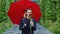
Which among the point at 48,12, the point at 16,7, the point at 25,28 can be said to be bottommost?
the point at 48,12

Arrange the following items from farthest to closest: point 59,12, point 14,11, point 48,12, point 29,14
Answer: point 48,12 → point 59,12 → point 14,11 → point 29,14

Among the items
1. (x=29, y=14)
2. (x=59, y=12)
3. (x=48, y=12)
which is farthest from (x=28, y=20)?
(x=48, y=12)

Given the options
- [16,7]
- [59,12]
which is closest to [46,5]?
[59,12]

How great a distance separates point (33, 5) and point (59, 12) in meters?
8.64

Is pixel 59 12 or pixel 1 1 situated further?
pixel 1 1

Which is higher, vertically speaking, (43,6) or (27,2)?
(27,2)

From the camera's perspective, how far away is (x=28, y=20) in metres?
5.20

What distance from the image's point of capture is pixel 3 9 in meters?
15.7

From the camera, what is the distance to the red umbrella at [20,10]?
17.4 ft

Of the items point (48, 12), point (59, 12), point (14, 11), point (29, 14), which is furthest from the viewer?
point (48, 12)

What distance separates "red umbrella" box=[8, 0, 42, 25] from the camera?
529cm

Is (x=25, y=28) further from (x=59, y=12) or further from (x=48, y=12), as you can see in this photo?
(x=48, y=12)

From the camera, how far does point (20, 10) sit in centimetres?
539

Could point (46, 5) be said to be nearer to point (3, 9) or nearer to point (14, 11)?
point (3, 9)
